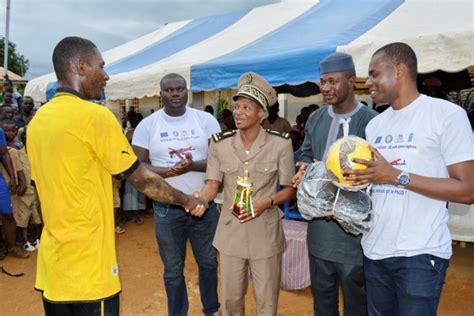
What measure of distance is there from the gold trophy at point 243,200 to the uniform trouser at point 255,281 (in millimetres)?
335

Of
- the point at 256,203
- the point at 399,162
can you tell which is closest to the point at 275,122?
the point at 256,203

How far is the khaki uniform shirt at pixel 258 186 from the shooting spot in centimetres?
263

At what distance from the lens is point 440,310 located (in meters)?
3.83

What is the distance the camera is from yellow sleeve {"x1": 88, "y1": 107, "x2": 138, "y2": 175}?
6.23 feet

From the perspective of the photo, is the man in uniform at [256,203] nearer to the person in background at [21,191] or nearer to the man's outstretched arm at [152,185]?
the man's outstretched arm at [152,185]

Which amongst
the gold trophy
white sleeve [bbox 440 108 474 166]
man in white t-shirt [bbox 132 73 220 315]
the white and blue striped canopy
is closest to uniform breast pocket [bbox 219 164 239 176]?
the gold trophy

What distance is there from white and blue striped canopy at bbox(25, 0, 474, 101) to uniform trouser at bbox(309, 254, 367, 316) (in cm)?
210

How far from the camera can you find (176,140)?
338cm

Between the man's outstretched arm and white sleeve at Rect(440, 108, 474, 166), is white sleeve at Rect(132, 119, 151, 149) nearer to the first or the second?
the man's outstretched arm

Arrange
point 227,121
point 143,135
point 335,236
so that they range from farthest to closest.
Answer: point 227,121
point 143,135
point 335,236

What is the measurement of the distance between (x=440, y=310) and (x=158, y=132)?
307cm

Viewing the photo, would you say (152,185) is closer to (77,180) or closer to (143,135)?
(77,180)

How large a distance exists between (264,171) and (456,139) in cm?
117


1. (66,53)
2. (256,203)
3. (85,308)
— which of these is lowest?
(85,308)
